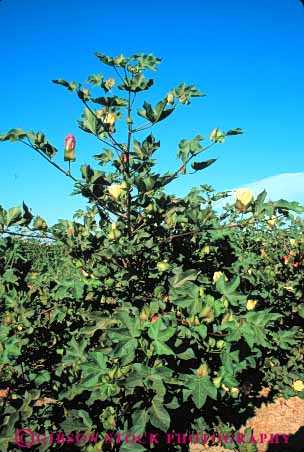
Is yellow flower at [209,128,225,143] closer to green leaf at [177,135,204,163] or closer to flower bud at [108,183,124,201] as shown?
green leaf at [177,135,204,163]

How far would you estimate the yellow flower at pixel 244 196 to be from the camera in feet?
4.19

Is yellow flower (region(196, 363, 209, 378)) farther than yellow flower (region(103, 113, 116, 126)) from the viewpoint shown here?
No

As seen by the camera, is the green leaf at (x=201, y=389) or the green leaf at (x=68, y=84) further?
the green leaf at (x=68, y=84)

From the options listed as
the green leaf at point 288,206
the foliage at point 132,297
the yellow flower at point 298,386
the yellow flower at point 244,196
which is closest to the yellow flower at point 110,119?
the foliage at point 132,297

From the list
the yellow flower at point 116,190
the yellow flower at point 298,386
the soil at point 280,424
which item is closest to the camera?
the yellow flower at point 116,190

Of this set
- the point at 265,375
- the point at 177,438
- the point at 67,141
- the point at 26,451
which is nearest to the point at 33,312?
the point at 26,451

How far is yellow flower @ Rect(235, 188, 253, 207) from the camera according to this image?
1278 mm

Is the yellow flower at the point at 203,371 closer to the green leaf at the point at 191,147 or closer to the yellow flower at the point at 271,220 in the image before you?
the yellow flower at the point at 271,220

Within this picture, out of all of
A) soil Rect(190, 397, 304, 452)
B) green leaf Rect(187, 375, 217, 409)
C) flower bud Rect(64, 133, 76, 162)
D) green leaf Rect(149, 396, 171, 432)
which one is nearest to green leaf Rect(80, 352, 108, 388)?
green leaf Rect(149, 396, 171, 432)

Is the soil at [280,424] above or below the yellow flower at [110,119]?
below

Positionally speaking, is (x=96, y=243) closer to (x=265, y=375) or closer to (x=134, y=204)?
(x=134, y=204)

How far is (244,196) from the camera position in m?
1.28

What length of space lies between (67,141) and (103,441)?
1.35 metres

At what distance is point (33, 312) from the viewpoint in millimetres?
1577
